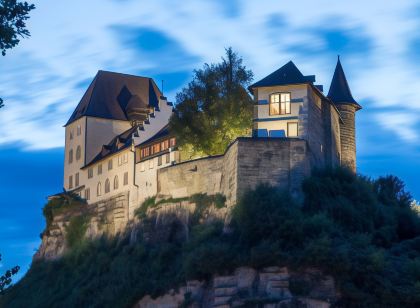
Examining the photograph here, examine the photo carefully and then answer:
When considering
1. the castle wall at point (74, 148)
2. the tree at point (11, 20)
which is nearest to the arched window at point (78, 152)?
the castle wall at point (74, 148)

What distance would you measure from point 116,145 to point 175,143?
951cm

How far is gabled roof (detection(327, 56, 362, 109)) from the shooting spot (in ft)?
204

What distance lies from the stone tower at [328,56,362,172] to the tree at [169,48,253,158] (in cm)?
818

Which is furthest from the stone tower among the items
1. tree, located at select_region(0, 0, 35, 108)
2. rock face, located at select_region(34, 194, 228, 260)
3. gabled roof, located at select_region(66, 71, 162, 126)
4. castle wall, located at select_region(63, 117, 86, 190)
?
tree, located at select_region(0, 0, 35, 108)

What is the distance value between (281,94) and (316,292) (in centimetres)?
1378

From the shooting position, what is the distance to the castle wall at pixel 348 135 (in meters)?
60.8

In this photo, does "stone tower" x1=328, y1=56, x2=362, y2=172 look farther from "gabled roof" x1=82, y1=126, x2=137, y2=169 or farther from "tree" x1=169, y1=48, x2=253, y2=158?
"gabled roof" x1=82, y1=126, x2=137, y2=169

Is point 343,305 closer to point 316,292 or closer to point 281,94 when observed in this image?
point 316,292

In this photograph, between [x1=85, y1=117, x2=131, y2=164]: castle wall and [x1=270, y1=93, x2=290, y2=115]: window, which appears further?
[x1=85, y1=117, x2=131, y2=164]: castle wall

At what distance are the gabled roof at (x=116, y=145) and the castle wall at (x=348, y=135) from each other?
15.0 meters

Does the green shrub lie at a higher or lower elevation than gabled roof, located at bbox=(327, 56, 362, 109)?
lower

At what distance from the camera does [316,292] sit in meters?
44.1

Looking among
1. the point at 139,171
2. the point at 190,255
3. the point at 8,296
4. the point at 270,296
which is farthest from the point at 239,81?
the point at 8,296

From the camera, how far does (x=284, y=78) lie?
53469 millimetres
